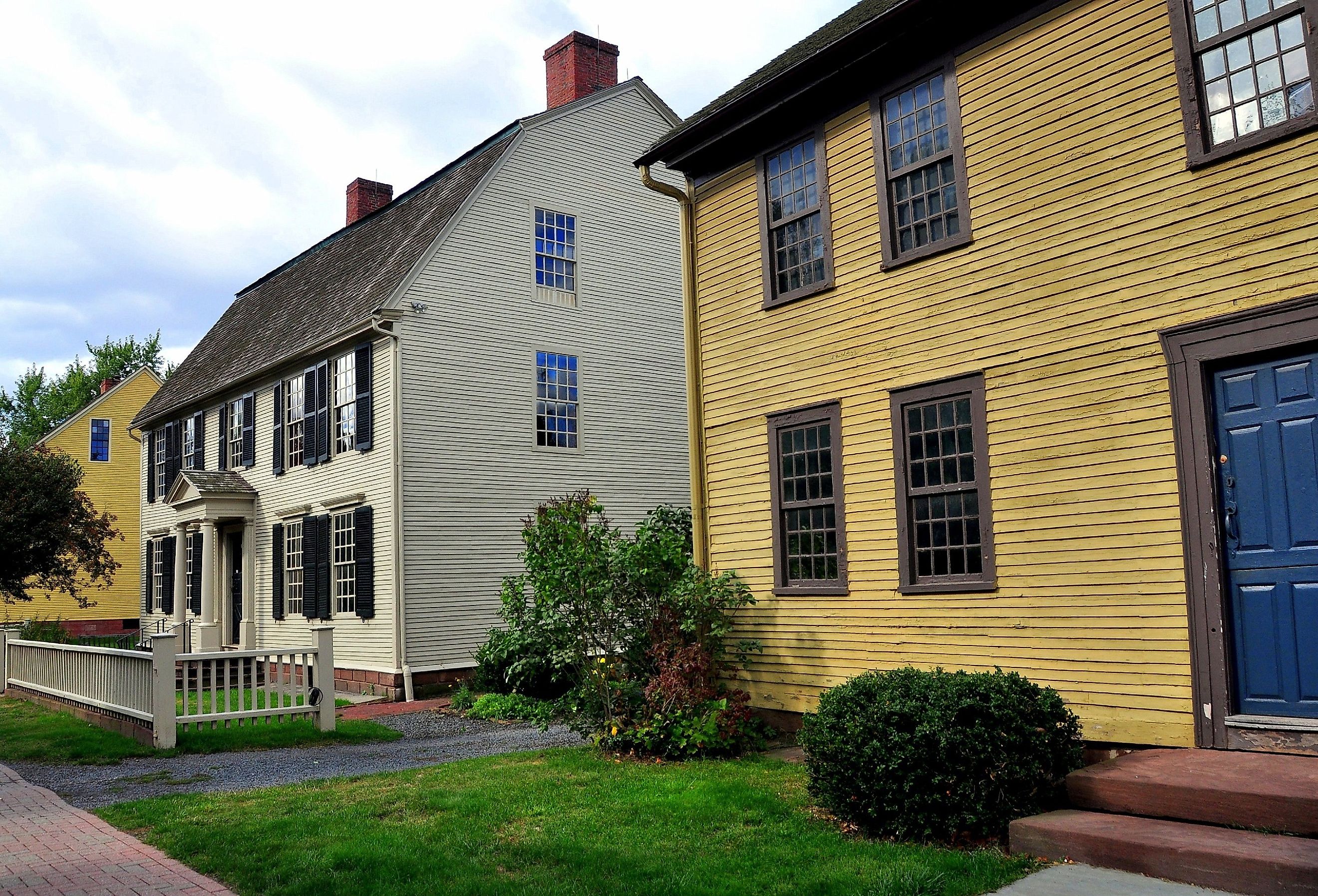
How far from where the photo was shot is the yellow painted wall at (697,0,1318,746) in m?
7.08

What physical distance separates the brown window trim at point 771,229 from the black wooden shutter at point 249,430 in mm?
14250

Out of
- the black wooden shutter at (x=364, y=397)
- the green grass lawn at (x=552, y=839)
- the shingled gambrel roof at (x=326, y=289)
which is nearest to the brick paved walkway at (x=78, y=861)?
the green grass lawn at (x=552, y=839)

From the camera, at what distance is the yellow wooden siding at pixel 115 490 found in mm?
34625

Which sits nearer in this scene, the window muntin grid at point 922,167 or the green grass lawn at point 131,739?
the window muntin grid at point 922,167

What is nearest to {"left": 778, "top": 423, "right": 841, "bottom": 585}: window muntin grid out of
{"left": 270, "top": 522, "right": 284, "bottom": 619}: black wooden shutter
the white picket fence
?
the white picket fence

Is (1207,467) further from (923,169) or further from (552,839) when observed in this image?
(552,839)

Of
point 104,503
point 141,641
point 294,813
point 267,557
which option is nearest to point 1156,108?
point 294,813

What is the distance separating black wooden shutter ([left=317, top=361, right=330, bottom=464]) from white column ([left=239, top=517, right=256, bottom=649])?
349 cm

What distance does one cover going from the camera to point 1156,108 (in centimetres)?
743

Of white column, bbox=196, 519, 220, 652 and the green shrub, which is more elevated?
white column, bbox=196, 519, 220, 652

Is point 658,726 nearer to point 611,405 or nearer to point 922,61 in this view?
point 922,61

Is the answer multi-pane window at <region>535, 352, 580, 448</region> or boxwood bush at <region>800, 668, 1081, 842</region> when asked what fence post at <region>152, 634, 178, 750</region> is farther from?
multi-pane window at <region>535, 352, 580, 448</region>

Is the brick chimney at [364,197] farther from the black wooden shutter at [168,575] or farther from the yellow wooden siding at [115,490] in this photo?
the yellow wooden siding at [115,490]

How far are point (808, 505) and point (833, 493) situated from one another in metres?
0.35
